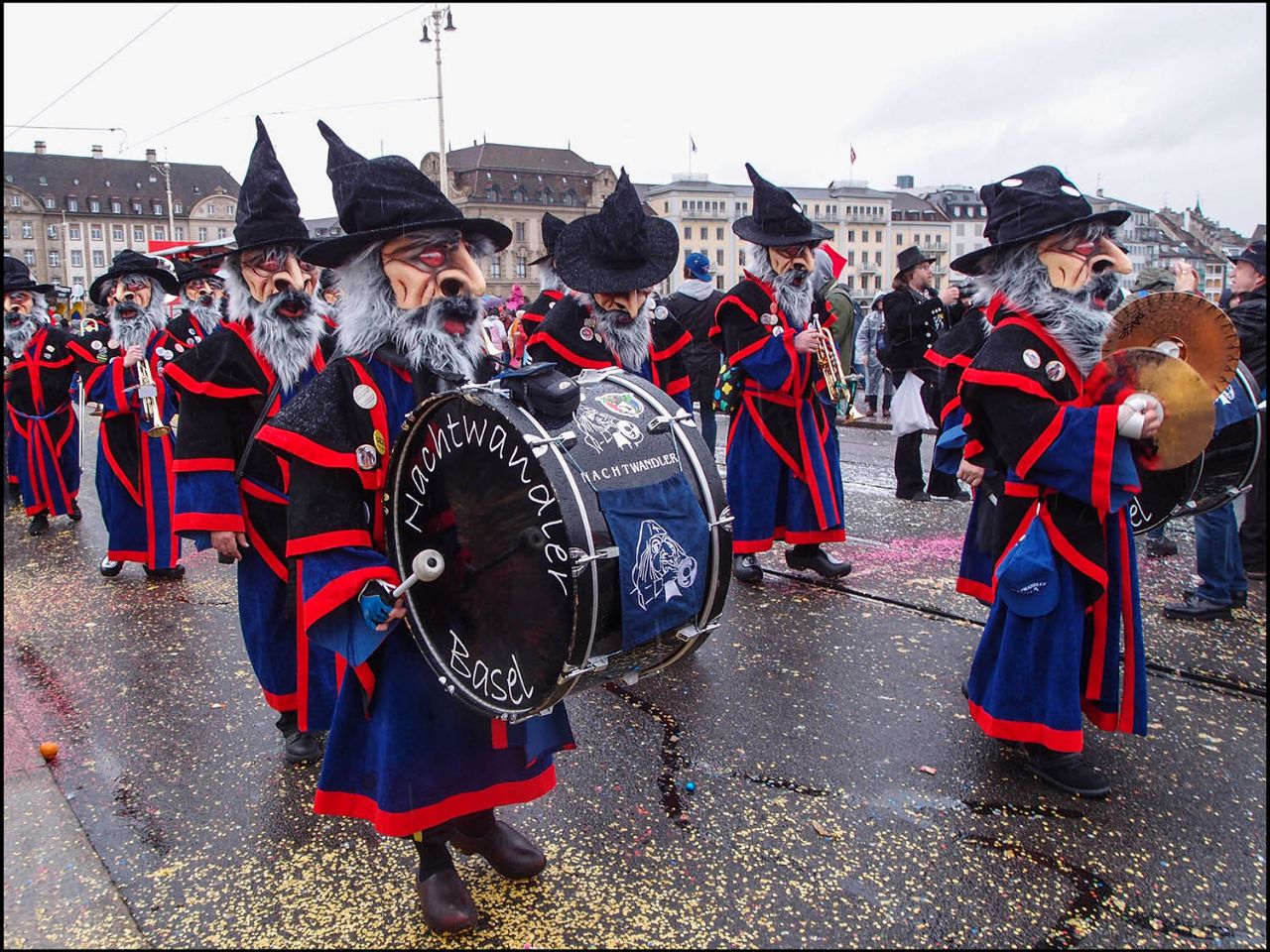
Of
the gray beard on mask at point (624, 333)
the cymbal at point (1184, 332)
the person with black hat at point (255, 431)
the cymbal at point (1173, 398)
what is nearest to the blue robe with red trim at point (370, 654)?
the person with black hat at point (255, 431)

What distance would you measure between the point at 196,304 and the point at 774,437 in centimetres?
468

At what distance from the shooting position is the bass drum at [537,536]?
2285mm

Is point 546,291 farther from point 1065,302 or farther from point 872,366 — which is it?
point 872,366

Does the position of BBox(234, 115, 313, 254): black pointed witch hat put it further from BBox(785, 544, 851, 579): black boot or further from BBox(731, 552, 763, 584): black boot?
BBox(785, 544, 851, 579): black boot

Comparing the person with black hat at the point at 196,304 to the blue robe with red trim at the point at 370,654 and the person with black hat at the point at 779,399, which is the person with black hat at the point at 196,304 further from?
the blue robe with red trim at the point at 370,654

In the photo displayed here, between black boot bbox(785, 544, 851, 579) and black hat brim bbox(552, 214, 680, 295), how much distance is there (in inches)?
81.9

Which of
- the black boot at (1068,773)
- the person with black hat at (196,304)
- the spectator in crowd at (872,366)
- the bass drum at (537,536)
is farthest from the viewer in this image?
the spectator in crowd at (872,366)

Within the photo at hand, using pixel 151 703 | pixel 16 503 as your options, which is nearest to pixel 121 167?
pixel 16 503

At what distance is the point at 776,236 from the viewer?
5832 millimetres

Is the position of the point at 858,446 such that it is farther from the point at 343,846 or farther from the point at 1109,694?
the point at 343,846

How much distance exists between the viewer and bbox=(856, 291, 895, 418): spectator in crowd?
1439 cm

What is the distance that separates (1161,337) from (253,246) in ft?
11.4

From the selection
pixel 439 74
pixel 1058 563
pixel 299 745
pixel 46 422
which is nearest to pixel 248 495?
pixel 299 745

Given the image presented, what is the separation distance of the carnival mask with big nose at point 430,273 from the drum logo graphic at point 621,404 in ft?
1.91
